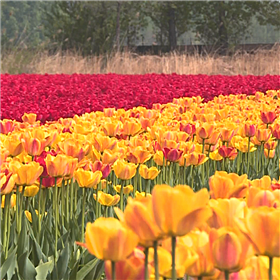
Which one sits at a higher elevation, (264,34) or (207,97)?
(264,34)

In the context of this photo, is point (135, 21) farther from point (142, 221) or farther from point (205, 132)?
point (142, 221)

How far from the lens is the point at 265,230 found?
765 millimetres

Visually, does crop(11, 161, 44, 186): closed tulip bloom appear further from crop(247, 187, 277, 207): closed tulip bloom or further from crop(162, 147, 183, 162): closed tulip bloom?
crop(247, 187, 277, 207): closed tulip bloom

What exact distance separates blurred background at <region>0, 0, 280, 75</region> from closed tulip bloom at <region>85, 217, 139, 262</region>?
48.9ft

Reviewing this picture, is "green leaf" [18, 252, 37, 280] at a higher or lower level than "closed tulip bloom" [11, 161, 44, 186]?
lower

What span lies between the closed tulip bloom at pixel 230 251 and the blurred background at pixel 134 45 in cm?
1493

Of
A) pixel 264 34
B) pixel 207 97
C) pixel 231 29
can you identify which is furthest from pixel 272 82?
pixel 264 34

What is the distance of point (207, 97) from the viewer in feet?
28.9

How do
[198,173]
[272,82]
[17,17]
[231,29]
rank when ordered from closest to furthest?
[198,173] → [272,82] → [231,29] → [17,17]

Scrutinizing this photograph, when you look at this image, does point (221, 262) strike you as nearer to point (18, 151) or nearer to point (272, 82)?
point (18, 151)

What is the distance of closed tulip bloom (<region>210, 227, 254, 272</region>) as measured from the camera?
78cm

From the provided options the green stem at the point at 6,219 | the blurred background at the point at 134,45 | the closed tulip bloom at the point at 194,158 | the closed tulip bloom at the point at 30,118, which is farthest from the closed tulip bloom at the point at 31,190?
the blurred background at the point at 134,45

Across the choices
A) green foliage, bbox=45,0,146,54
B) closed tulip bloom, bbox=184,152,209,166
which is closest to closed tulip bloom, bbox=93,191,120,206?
closed tulip bloom, bbox=184,152,209,166

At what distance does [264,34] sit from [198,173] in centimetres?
9310
